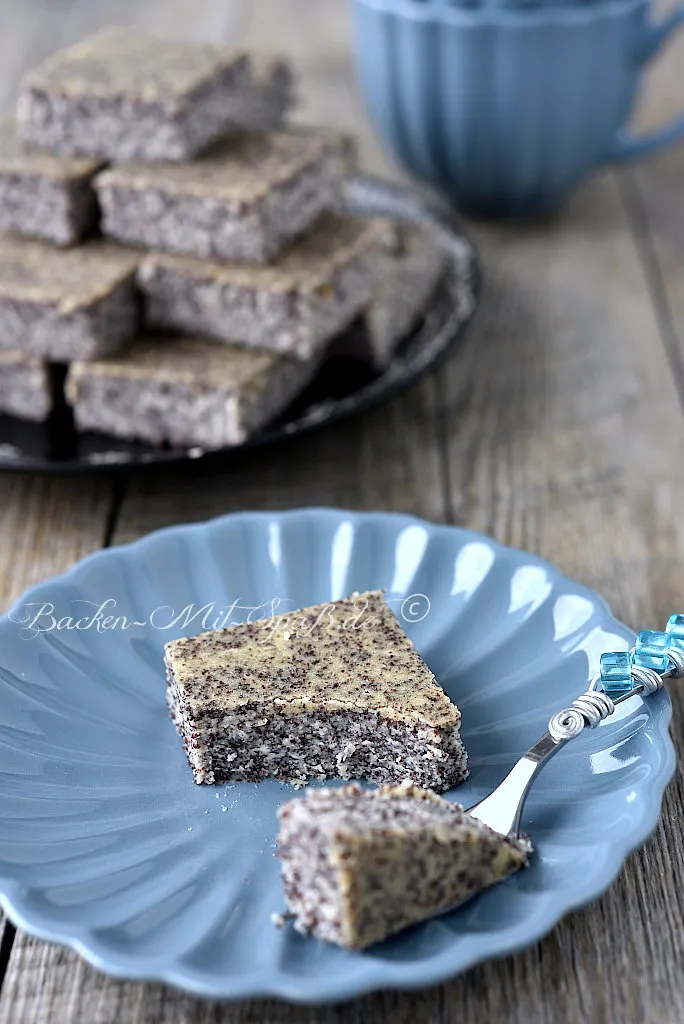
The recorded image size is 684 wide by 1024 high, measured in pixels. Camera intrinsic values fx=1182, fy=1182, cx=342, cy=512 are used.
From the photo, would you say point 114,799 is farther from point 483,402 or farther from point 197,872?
point 483,402

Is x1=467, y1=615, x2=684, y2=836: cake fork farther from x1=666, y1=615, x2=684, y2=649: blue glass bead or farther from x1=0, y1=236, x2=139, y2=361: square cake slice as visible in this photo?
x1=0, y1=236, x2=139, y2=361: square cake slice

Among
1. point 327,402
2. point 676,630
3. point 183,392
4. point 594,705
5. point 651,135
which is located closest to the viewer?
→ point 594,705

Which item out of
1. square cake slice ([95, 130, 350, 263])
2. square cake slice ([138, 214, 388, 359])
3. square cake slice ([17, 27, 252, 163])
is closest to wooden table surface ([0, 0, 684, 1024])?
square cake slice ([138, 214, 388, 359])

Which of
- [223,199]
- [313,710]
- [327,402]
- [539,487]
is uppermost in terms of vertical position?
[223,199]

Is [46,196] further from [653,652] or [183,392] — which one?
[653,652]

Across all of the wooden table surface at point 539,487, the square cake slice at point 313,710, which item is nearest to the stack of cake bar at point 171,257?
the wooden table surface at point 539,487

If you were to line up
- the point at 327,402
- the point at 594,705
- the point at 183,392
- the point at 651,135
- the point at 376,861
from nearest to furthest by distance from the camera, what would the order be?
the point at 376,861, the point at 594,705, the point at 183,392, the point at 327,402, the point at 651,135

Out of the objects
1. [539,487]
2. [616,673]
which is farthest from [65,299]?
[616,673]
